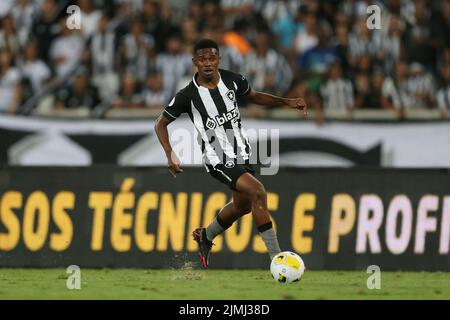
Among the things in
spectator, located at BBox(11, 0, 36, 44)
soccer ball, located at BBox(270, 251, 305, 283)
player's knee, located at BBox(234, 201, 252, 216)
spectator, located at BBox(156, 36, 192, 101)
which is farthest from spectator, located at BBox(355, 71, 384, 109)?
soccer ball, located at BBox(270, 251, 305, 283)

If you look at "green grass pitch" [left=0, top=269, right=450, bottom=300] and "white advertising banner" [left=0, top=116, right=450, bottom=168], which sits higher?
"white advertising banner" [left=0, top=116, right=450, bottom=168]

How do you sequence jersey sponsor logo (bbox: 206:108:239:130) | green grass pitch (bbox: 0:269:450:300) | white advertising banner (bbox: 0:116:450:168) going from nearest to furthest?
green grass pitch (bbox: 0:269:450:300), jersey sponsor logo (bbox: 206:108:239:130), white advertising banner (bbox: 0:116:450:168)

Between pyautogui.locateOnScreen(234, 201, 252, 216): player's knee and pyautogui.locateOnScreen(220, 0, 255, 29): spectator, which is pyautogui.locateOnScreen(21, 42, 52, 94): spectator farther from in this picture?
pyautogui.locateOnScreen(234, 201, 252, 216): player's knee

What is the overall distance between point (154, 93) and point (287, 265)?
25.2 ft

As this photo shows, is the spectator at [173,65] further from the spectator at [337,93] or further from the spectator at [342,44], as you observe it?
the spectator at [342,44]

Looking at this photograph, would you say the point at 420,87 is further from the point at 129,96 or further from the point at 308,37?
the point at 129,96

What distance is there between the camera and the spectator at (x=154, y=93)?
1812 centimetres

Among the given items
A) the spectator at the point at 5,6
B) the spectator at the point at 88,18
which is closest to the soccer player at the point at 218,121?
the spectator at the point at 88,18

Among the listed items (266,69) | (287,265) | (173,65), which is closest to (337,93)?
(266,69)

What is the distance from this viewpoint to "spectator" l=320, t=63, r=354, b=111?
17.9 meters

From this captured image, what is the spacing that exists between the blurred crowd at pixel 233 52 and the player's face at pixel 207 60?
21.4ft

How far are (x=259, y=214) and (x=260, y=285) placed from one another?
0.77m

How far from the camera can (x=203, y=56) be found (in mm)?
11289

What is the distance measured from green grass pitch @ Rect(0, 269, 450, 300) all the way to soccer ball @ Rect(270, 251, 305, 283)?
0.12 meters
